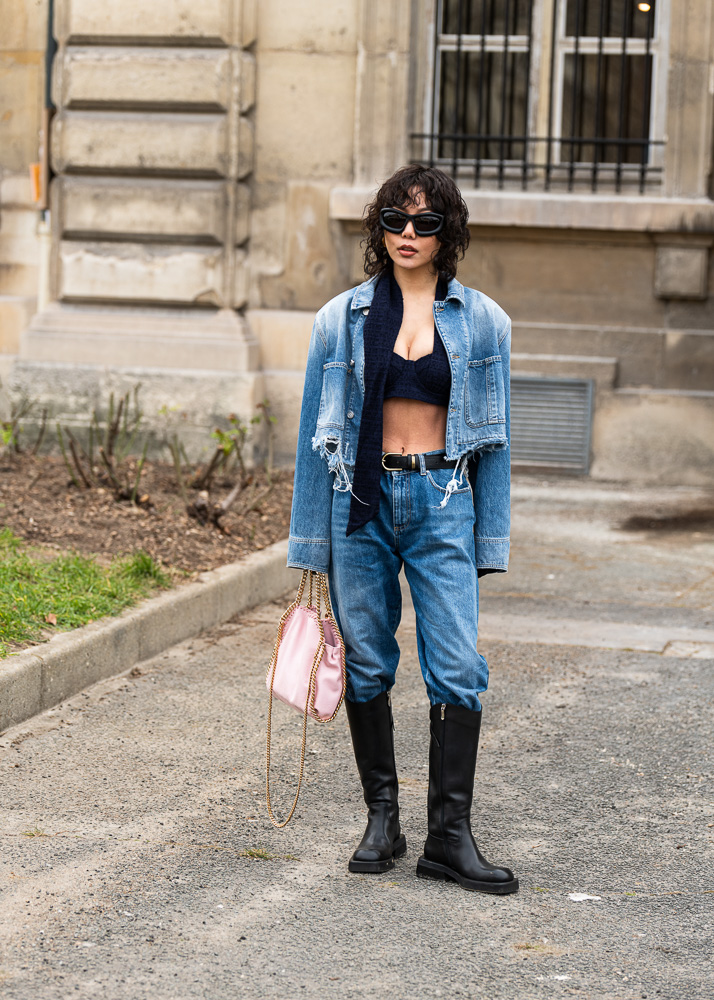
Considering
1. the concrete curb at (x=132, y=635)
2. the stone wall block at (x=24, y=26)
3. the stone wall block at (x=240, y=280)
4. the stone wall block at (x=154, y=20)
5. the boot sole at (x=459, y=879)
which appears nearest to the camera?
the boot sole at (x=459, y=879)

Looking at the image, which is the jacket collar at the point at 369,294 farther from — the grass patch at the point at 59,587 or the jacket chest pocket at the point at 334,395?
the grass patch at the point at 59,587

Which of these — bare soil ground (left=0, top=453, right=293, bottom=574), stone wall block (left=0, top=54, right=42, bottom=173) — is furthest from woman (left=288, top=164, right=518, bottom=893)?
stone wall block (left=0, top=54, right=42, bottom=173)

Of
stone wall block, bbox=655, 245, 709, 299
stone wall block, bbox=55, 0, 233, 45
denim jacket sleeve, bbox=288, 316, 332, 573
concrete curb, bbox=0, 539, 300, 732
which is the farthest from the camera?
stone wall block, bbox=655, 245, 709, 299

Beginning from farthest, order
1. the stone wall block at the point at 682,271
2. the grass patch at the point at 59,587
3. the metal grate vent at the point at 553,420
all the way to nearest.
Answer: the metal grate vent at the point at 553,420 → the stone wall block at the point at 682,271 → the grass patch at the point at 59,587

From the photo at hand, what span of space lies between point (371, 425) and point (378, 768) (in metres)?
0.95

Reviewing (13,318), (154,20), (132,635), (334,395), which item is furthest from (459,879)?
(13,318)

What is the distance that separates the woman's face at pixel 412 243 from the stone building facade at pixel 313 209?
21.3ft

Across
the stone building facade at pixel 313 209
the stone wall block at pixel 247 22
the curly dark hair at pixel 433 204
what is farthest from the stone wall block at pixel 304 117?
the curly dark hair at pixel 433 204

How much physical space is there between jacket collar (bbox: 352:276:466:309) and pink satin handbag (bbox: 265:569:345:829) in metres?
0.78

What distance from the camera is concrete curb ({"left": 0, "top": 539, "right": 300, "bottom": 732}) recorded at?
4.79 metres

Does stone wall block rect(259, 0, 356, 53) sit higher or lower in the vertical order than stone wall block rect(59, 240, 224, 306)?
higher

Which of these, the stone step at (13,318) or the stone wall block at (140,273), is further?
the stone step at (13,318)

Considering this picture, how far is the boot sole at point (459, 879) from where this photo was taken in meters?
3.51

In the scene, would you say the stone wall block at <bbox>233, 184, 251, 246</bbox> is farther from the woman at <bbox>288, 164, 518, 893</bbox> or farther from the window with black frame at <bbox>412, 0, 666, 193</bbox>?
the woman at <bbox>288, 164, 518, 893</bbox>
